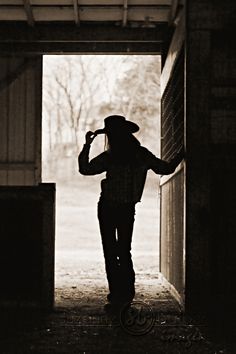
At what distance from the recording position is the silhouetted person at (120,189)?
21.7ft

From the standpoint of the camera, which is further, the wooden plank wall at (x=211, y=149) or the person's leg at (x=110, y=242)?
the person's leg at (x=110, y=242)

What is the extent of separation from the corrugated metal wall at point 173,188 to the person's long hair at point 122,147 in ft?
1.82

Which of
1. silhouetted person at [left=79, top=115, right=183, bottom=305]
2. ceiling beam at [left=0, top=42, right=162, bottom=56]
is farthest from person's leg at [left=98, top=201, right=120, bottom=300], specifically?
ceiling beam at [left=0, top=42, right=162, bottom=56]

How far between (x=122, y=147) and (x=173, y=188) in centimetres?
164

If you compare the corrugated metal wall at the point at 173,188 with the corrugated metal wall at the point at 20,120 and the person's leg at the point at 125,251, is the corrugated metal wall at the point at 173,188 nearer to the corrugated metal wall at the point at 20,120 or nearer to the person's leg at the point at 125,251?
the person's leg at the point at 125,251

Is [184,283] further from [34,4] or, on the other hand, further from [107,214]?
[34,4]

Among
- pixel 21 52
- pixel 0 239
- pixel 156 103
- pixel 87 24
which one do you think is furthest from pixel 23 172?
pixel 156 103

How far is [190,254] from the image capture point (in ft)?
21.1

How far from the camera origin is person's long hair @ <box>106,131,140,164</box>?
6.70m

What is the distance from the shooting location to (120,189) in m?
6.60

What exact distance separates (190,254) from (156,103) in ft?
92.6

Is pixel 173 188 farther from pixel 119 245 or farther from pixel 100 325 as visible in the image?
pixel 100 325
